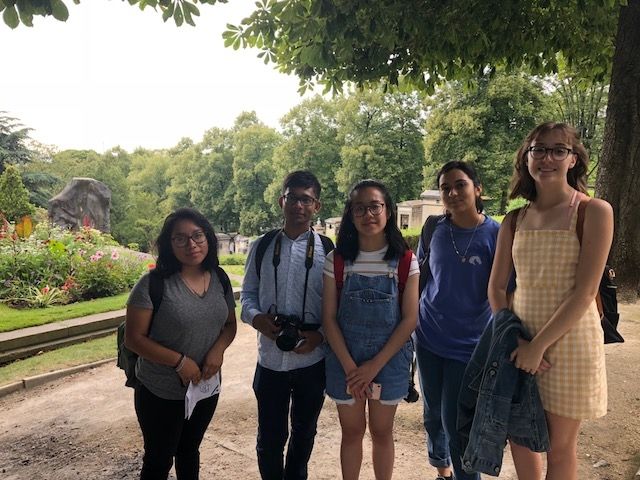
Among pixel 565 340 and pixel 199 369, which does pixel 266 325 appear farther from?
pixel 565 340

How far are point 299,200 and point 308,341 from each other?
780 millimetres

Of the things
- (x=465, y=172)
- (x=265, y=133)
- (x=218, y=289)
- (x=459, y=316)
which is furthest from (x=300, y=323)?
(x=265, y=133)

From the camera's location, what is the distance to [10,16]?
2.47 meters

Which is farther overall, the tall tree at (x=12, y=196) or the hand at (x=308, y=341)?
the tall tree at (x=12, y=196)

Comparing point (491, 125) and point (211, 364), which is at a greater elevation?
point (491, 125)

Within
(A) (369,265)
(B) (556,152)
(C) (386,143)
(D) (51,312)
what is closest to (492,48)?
(B) (556,152)

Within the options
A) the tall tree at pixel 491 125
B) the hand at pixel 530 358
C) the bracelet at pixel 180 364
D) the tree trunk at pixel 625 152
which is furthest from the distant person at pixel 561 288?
the tall tree at pixel 491 125

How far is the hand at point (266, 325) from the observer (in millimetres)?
2328

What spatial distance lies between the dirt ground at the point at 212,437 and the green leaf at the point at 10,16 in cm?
298

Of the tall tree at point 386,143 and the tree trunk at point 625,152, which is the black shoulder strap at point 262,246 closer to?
the tree trunk at point 625,152

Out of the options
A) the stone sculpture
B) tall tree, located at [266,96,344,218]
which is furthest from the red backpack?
tall tree, located at [266,96,344,218]

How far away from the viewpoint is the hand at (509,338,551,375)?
1890 mm

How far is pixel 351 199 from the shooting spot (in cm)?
242

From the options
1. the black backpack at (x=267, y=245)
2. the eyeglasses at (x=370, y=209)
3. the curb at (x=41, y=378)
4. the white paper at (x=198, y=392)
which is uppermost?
the eyeglasses at (x=370, y=209)
